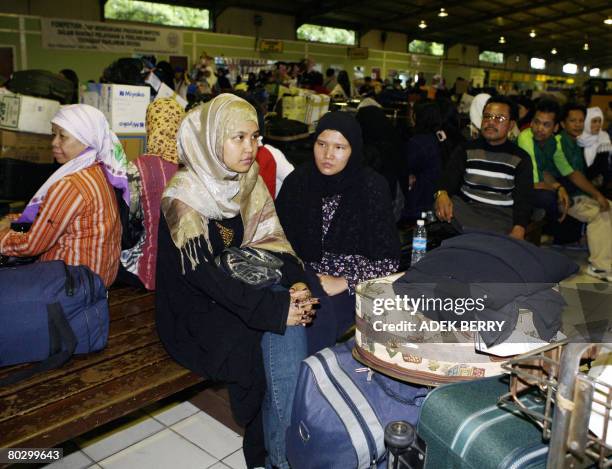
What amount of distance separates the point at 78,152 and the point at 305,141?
332 centimetres

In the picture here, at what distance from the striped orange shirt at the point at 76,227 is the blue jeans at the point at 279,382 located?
88cm

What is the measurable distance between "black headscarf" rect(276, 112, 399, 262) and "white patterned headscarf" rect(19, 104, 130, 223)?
90 centimetres

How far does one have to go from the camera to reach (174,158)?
9.80 ft

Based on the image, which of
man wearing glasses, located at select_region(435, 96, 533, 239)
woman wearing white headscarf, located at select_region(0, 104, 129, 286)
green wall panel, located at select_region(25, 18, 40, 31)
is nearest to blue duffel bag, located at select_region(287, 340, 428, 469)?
woman wearing white headscarf, located at select_region(0, 104, 129, 286)

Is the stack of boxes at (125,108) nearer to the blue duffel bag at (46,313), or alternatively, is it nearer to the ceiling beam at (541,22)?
the blue duffel bag at (46,313)

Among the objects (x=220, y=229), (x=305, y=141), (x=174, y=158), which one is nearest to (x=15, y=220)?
(x=174, y=158)

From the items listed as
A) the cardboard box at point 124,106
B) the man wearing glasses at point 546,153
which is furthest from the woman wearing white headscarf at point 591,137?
the cardboard box at point 124,106

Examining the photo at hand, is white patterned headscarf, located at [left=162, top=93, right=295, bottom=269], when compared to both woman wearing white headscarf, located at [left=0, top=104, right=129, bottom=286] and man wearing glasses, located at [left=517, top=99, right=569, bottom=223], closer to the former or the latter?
woman wearing white headscarf, located at [left=0, top=104, right=129, bottom=286]

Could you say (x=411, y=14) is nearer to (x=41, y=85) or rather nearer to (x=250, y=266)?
(x=41, y=85)

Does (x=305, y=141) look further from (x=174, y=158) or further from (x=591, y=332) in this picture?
(x=591, y=332)

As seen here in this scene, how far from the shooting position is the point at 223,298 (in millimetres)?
2049

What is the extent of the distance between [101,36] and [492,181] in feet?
32.6

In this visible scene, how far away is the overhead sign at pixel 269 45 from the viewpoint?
13719 millimetres

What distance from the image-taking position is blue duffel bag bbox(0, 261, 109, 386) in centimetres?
186
